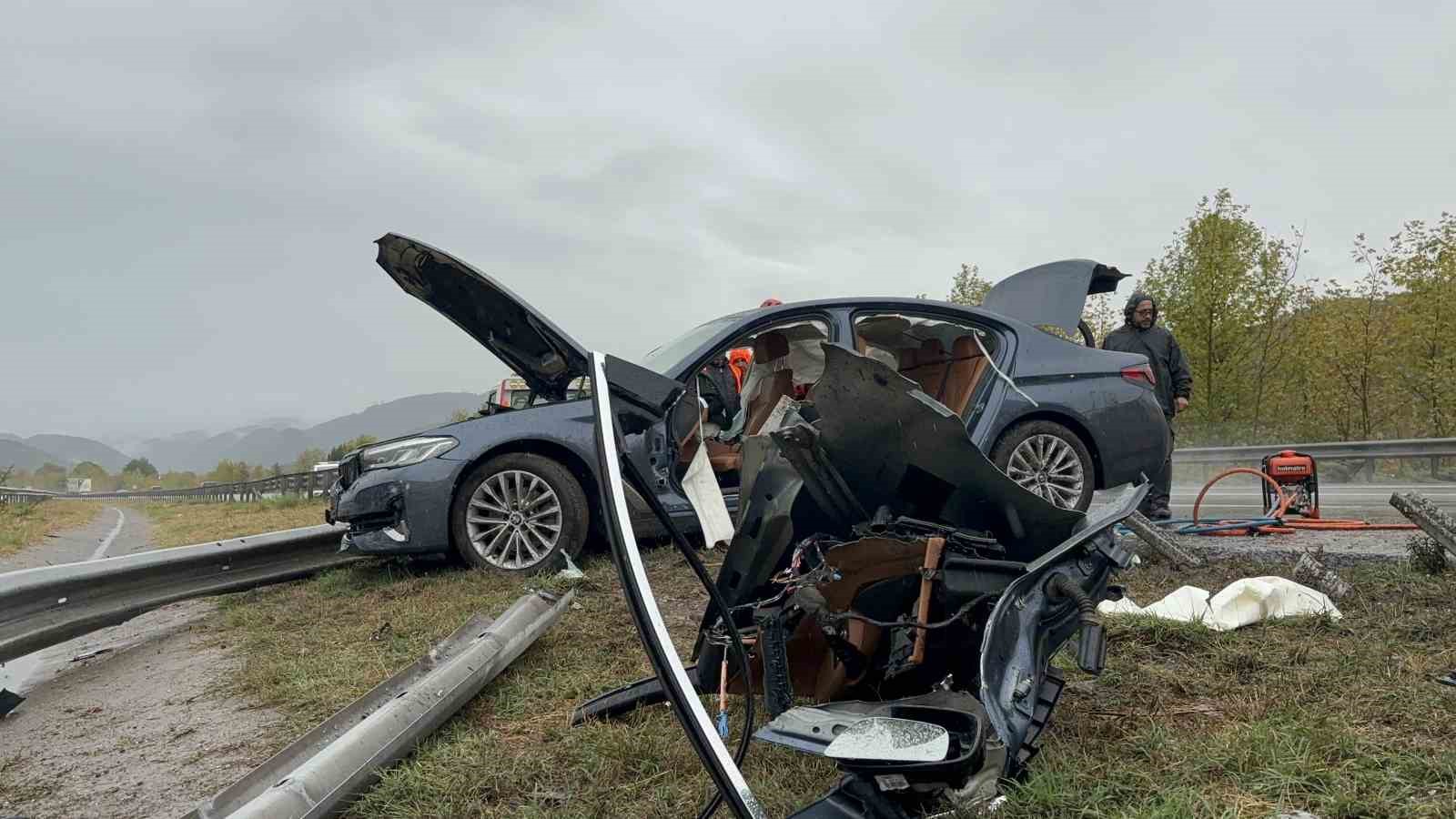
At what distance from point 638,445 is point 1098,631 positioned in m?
1.19

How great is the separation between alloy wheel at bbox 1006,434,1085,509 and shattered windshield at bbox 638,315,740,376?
188cm

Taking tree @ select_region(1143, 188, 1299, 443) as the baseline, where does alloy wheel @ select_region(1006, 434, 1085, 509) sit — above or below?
below

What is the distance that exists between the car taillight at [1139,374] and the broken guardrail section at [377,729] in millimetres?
3860

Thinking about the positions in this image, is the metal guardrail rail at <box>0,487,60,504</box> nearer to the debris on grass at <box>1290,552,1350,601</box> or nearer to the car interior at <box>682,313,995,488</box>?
the car interior at <box>682,313,995,488</box>

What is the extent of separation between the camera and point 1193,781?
6.21 ft

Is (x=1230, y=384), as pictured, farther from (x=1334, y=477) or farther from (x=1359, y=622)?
(x=1359, y=622)

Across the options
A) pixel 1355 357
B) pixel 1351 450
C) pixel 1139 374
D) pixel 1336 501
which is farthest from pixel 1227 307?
pixel 1139 374

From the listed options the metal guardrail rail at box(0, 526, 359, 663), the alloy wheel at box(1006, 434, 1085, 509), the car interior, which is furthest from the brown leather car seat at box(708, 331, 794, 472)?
the metal guardrail rail at box(0, 526, 359, 663)

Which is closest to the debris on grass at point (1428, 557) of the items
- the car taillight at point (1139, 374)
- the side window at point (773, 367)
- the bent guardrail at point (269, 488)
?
the car taillight at point (1139, 374)

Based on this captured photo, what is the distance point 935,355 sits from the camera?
4.56 m

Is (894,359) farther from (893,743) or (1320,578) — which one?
(893,743)

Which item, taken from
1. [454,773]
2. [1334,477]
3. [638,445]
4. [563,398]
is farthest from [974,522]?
[1334,477]

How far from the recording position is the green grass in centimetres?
184

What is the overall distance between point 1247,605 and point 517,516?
356 centimetres
